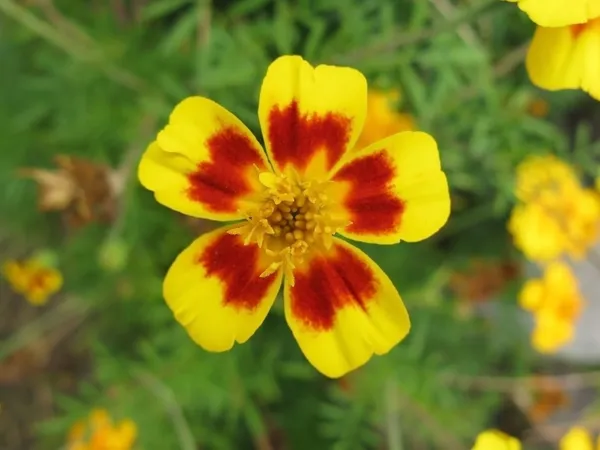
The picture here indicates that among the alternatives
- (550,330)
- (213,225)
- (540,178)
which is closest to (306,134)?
(213,225)

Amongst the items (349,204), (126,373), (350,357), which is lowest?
(126,373)

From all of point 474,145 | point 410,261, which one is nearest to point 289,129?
point 474,145

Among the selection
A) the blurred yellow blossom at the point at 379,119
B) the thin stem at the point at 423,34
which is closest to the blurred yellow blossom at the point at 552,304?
the blurred yellow blossom at the point at 379,119

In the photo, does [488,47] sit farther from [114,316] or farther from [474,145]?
[114,316]

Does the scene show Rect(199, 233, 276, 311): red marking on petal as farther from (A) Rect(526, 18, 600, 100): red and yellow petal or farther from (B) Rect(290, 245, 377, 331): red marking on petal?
(A) Rect(526, 18, 600, 100): red and yellow petal

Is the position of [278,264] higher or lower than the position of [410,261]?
higher

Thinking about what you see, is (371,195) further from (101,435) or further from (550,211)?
(550,211)

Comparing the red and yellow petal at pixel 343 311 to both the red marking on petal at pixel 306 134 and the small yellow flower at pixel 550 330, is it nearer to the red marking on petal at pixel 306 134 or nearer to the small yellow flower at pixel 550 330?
the red marking on petal at pixel 306 134

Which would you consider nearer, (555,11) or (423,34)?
(555,11)
